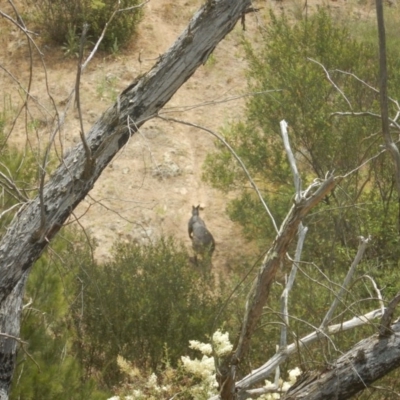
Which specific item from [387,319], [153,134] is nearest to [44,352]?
[387,319]

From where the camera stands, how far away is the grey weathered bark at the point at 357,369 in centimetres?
353

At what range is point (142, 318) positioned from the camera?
8.60 meters

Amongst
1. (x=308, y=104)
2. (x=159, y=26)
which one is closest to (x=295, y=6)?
(x=159, y=26)

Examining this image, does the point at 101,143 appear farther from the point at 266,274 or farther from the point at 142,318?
the point at 142,318

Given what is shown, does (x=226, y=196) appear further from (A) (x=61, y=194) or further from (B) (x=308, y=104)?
(A) (x=61, y=194)

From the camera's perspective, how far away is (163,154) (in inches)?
523

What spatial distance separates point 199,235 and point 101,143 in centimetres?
835

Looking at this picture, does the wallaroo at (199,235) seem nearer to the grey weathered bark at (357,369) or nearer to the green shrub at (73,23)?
the green shrub at (73,23)

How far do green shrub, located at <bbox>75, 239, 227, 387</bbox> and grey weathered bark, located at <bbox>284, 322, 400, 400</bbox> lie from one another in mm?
4714

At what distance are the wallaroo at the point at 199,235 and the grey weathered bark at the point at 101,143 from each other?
817cm

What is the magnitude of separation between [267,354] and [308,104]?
4018 mm

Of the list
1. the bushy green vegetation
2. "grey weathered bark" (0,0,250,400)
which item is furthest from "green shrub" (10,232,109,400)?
the bushy green vegetation

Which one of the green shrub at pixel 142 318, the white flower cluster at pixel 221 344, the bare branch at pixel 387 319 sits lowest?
the green shrub at pixel 142 318

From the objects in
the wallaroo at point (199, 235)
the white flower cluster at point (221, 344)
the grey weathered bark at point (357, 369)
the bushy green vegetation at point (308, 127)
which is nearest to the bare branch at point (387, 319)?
the grey weathered bark at point (357, 369)
